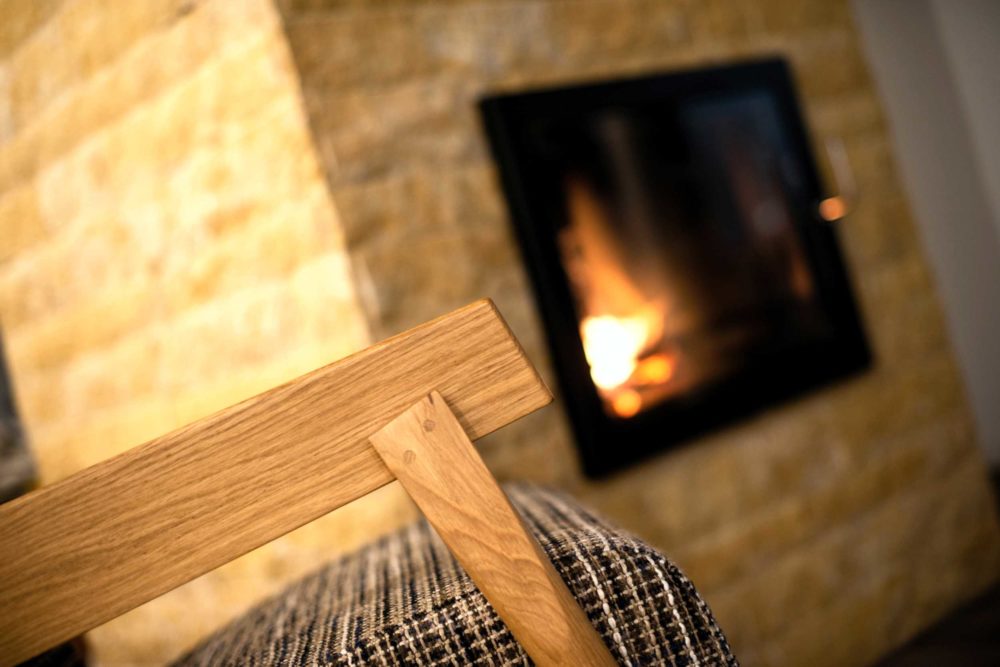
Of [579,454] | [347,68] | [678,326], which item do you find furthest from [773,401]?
[347,68]

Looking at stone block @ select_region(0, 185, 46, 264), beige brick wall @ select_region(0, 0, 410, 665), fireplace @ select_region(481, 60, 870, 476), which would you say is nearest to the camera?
beige brick wall @ select_region(0, 0, 410, 665)

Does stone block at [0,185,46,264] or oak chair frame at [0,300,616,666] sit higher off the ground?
stone block at [0,185,46,264]

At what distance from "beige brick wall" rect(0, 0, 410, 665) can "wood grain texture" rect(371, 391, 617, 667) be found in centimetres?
86

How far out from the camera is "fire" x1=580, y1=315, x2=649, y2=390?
63.8 inches

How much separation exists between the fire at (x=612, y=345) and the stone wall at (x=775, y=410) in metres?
0.10

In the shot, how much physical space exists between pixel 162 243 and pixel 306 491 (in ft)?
3.80

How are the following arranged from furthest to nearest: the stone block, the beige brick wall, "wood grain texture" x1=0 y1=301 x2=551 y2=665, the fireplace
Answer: the stone block → the fireplace → the beige brick wall → "wood grain texture" x1=0 y1=301 x2=551 y2=665

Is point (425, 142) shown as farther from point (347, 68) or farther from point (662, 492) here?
point (662, 492)

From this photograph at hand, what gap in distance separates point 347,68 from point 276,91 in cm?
12

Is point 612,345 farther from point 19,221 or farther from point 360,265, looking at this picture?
point 19,221

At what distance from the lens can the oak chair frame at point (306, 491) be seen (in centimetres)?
55

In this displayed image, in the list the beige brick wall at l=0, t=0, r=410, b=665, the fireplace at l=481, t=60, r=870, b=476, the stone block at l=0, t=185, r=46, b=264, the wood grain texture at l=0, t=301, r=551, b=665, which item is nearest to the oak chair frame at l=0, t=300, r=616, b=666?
the wood grain texture at l=0, t=301, r=551, b=665

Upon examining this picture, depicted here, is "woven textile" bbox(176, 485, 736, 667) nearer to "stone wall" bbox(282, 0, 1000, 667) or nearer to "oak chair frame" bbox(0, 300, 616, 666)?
"oak chair frame" bbox(0, 300, 616, 666)

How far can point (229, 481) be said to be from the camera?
569mm
